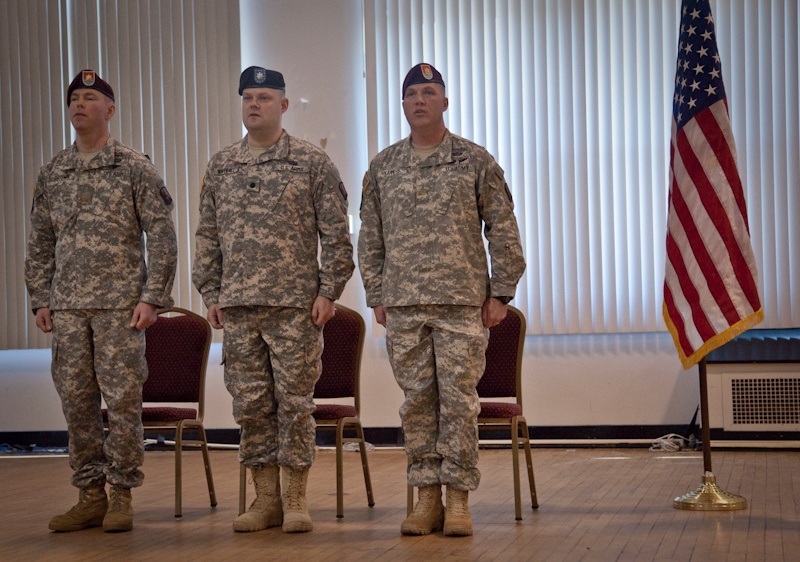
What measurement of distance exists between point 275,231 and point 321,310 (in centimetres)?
34

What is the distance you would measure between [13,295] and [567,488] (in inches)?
187

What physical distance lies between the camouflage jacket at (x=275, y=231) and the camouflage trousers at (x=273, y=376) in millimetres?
83

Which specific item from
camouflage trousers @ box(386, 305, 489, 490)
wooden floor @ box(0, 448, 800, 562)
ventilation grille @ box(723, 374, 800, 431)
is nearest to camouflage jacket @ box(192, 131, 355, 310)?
camouflage trousers @ box(386, 305, 489, 490)

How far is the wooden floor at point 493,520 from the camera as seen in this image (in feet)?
10.6

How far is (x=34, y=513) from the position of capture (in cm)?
438

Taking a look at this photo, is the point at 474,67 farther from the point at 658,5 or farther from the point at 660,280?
the point at 660,280

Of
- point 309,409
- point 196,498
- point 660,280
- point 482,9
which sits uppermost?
point 482,9

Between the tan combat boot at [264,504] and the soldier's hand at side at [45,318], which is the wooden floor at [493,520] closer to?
the tan combat boot at [264,504]

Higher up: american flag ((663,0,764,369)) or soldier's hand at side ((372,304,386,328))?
american flag ((663,0,764,369))

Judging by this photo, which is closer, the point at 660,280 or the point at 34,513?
the point at 34,513

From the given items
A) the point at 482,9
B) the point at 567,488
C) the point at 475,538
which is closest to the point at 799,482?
the point at 567,488

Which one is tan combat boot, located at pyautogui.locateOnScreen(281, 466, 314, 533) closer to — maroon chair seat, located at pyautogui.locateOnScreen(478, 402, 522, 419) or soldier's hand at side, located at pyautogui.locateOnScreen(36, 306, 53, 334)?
maroon chair seat, located at pyautogui.locateOnScreen(478, 402, 522, 419)

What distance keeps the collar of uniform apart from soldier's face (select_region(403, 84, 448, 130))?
0.49 m

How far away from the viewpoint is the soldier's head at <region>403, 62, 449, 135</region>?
366cm
